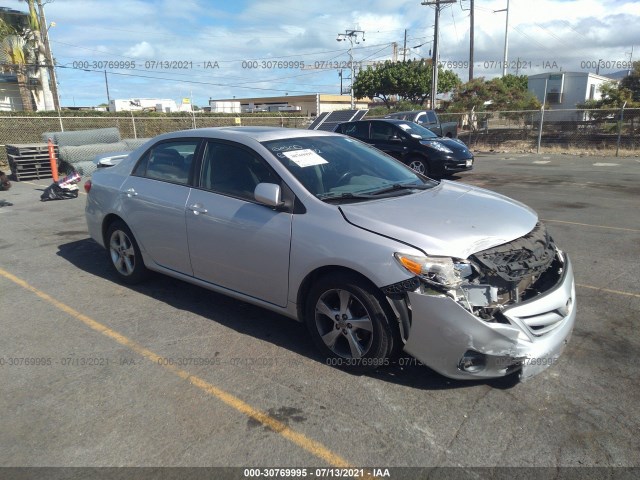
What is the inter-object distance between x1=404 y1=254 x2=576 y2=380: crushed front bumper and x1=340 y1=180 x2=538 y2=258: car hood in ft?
1.21

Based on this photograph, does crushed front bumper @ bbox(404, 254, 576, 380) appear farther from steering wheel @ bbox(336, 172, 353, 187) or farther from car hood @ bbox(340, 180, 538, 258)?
steering wheel @ bbox(336, 172, 353, 187)

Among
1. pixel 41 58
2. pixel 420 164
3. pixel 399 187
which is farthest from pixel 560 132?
pixel 41 58

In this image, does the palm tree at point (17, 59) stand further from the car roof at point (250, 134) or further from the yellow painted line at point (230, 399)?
the yellow painted line at point (230, 399)

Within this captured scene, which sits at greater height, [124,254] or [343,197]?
[343,197]

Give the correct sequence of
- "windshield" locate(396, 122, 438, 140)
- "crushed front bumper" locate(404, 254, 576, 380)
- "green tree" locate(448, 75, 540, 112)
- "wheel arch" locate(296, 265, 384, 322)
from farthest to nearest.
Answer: "green tree" locate(448, 75, 540, 112) → "windshield" locate(396, 122, 438, 140) → "wheel arch" locate(296, 265, 384, 322) → "crushed front bumper" locate(404, 254, 576, 380)

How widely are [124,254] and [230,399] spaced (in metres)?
2.65

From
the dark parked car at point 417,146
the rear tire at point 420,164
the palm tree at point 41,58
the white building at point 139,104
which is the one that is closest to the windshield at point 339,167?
the dark parked car at point 417,146

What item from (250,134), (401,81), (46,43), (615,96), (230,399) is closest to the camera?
(230,399)

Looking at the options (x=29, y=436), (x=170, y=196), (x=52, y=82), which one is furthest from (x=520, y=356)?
(x=52, y=82)

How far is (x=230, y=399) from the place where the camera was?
9.98 feet

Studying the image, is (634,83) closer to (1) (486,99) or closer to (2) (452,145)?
(1) (486,99)

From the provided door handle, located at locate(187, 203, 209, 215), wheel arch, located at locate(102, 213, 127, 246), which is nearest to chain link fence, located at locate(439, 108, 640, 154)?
wheel arch, located at locate(102, 213, 127, 246)

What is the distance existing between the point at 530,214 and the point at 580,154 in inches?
739

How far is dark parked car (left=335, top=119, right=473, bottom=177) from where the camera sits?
39.7 ft
